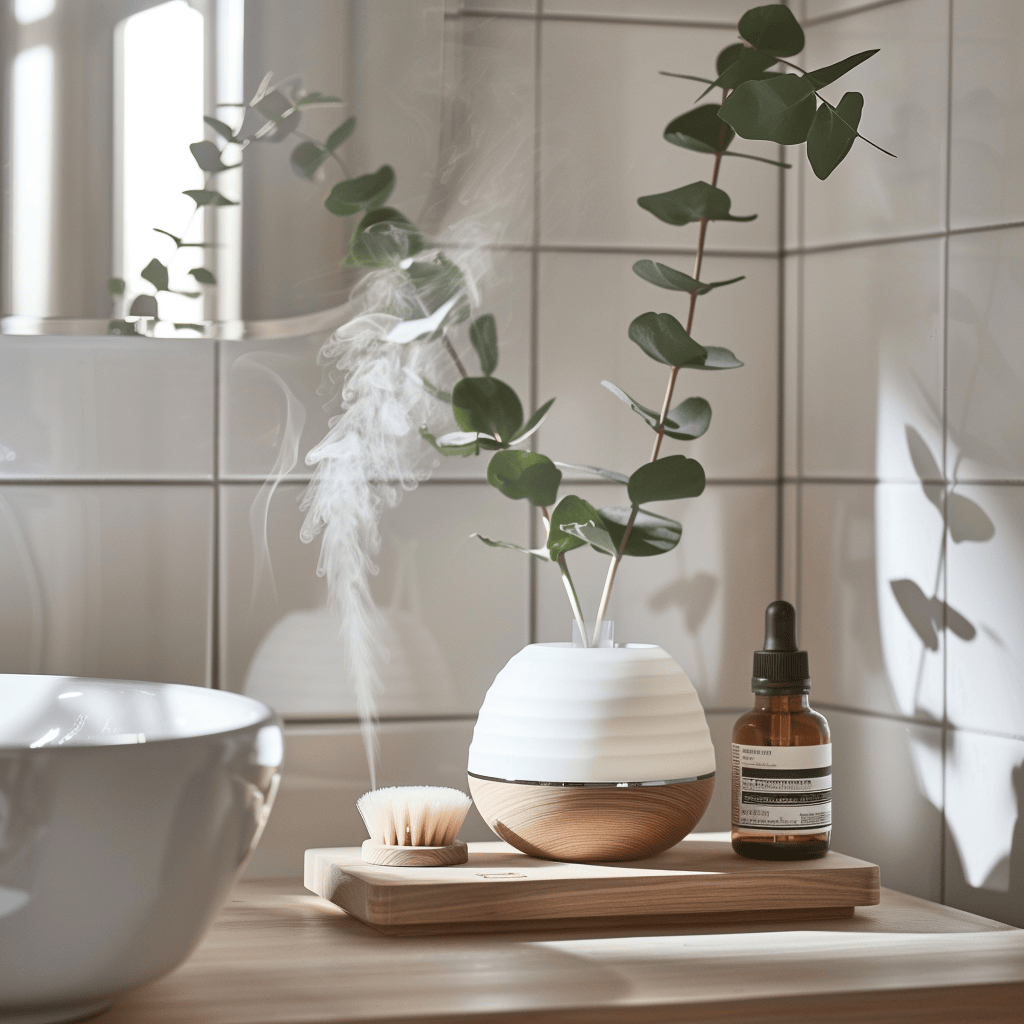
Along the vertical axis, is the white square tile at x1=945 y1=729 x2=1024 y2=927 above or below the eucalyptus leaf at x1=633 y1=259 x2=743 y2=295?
below

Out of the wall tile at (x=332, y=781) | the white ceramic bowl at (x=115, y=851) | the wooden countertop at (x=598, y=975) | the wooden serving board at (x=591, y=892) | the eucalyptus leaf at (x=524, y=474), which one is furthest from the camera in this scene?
the wall tile at (x=332, y=781)

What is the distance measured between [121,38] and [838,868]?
74 centimetres

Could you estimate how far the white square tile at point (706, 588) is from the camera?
110cm

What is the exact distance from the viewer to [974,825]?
929 millimetres

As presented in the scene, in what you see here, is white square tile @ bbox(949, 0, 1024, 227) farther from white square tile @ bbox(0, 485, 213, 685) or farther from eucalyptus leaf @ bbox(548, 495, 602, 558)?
white square tile @ bbox(0, 485, 213, 685)

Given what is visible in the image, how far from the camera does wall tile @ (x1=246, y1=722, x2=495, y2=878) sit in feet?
3.38

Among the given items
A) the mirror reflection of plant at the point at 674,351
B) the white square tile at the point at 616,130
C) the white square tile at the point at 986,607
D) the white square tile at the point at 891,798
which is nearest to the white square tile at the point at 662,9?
the white square tile at the point at 616,130

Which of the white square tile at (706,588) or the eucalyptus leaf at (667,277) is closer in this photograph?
the eucalyptus leaf at (667,277)

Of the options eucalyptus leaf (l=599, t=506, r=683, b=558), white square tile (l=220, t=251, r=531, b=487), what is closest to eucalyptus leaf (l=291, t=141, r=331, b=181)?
white square tile (l=220, t=251, r=531, b=487)

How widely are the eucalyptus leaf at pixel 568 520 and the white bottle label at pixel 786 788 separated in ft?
Result: 0.60

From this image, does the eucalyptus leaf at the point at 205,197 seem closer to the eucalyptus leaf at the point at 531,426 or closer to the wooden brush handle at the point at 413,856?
the eucalyptus leaf at the point at 531,426

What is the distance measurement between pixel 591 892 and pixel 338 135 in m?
0.56

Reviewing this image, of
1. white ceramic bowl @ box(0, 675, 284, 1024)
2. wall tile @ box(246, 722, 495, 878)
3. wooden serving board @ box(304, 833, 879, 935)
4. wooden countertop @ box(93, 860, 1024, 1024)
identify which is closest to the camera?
white ceramic bowl @ box(0, 675, 284, 1024)

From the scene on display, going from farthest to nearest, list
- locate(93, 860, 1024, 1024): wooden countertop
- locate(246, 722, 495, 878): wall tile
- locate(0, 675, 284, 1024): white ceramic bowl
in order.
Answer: locate(246, 722, 495, 878): wall tile < locate(93, 860, 1024, 1024): wooden countertop < locate(0, 675, 284, 1024): white ceramic bowl
